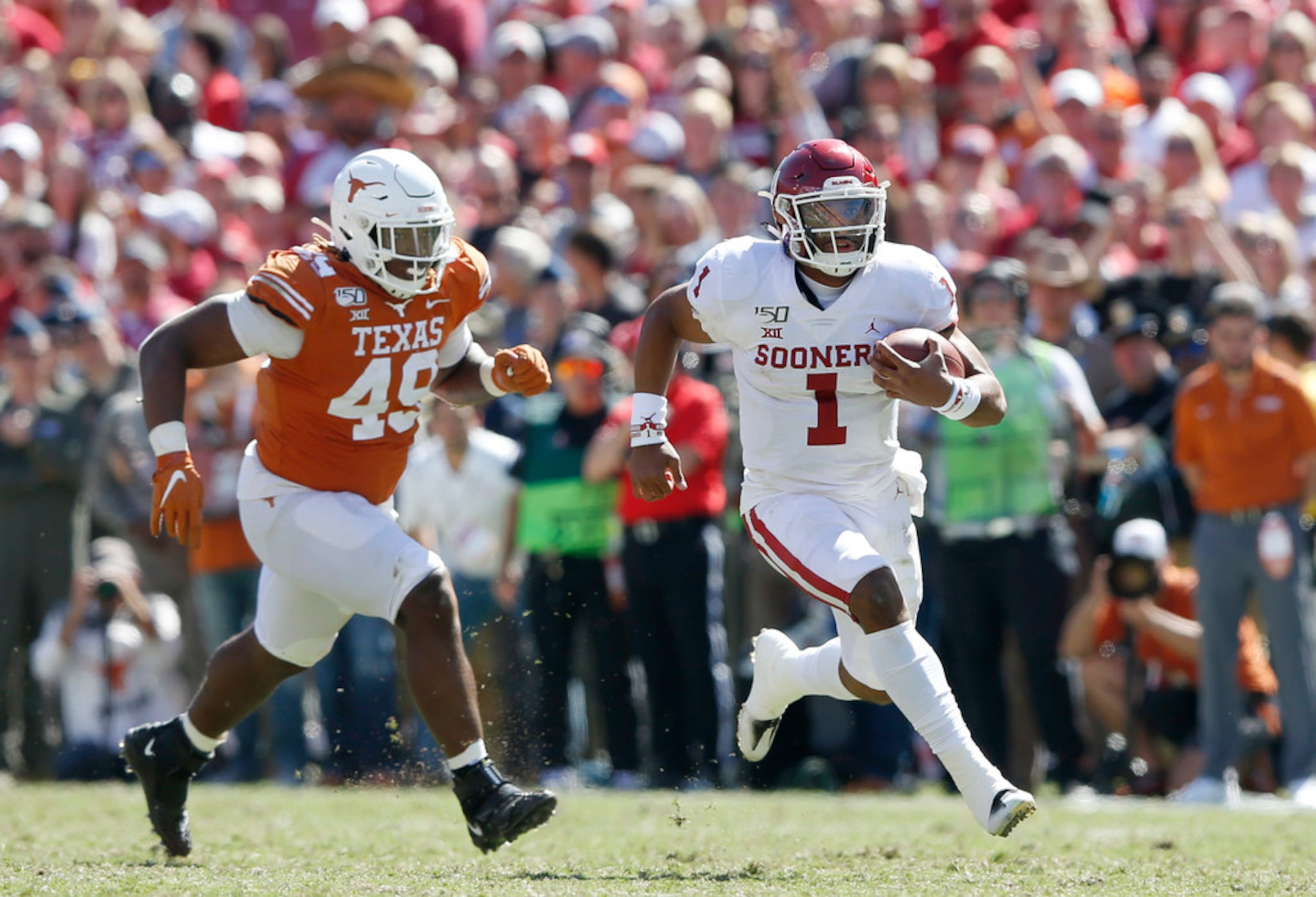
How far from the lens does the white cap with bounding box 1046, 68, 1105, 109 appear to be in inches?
439

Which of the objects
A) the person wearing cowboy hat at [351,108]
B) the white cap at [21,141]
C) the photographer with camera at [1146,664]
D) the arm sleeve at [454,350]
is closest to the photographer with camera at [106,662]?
the person wearing cowboy hat at [351,108]

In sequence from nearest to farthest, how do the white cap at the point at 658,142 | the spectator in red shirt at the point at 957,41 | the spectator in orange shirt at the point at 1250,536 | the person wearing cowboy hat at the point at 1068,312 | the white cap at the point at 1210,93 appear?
the spectator in orange shirt at the point at 1250,536 < the person wearing cowboy hat at the point at 1068,312 < the white cap at the point at 1210,93 < the white cap at the point at 658,142 < the spectator in red shirt at the point at 957,41

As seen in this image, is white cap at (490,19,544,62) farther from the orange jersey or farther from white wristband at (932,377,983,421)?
white wristband at (932,377,983,421)

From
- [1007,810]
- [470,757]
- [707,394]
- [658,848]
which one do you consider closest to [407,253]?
[470,757]

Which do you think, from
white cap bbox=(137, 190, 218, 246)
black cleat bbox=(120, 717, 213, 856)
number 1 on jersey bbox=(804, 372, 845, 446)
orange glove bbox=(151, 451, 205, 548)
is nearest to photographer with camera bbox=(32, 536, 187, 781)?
white cap bbox=(137, 190, 218, 246)

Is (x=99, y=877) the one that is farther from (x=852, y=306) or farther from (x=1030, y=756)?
(x=1030, y=756)

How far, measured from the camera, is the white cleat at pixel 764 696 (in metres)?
6.56

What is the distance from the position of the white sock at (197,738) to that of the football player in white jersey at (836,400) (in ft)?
5.45

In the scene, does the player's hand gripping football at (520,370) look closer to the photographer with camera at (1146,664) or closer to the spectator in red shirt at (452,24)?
the photographer with camera at (1146,664)

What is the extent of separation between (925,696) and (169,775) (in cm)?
250

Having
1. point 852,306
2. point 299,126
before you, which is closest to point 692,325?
point 852,306

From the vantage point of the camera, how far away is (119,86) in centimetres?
1270

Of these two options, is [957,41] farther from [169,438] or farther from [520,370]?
[169,438]

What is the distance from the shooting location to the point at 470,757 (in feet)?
19.7
